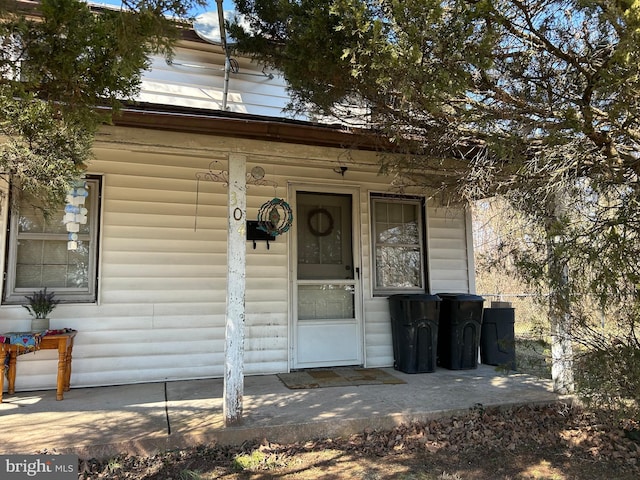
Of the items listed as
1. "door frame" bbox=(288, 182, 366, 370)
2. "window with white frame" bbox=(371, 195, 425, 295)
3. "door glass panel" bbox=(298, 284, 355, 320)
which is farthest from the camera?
"window with white frame" bbox=(371, 195, 425, 295)

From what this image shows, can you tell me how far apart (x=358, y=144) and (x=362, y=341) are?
257cm

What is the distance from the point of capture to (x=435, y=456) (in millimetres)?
3287

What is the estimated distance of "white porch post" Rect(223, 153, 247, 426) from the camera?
343cm

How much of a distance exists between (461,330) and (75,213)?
4.52 metres

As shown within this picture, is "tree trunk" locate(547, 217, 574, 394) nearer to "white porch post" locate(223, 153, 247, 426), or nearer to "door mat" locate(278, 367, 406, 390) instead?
"door mat" locate(278, 367, 406, 390)

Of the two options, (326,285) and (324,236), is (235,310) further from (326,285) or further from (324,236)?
(324,236)

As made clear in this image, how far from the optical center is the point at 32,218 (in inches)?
184

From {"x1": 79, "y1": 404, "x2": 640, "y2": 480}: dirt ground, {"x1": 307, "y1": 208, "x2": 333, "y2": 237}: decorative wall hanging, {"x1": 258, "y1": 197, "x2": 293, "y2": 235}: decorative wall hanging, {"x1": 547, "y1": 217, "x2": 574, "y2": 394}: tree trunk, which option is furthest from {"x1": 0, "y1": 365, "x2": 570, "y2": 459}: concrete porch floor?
{"x1": 307, "y1": 208, "x2": 333, "y2": 237}: decorative wall hanging

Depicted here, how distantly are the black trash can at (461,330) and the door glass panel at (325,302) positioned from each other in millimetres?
1180

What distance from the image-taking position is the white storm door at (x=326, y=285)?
17.7 feet

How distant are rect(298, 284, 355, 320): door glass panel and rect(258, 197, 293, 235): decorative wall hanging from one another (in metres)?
0.78

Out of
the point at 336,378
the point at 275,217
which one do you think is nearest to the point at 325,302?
the point at 336,378

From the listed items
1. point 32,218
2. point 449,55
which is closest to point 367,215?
point 449,55

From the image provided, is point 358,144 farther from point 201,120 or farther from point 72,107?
point 72,107
